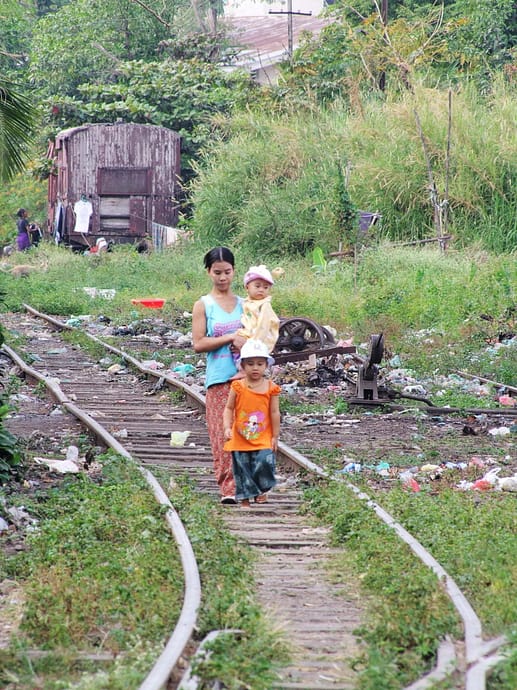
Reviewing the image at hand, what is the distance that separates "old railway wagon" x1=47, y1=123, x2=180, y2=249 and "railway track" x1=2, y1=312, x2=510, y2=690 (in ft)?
61.4

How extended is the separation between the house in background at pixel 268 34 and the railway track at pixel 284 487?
117ft

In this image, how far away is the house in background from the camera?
174ft

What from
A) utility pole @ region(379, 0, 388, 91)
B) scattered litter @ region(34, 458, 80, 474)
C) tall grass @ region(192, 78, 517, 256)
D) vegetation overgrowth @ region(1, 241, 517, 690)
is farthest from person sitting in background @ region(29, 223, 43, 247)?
scattered litter @ region(34, 458, 80, 474)

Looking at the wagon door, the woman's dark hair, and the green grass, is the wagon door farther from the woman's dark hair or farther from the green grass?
the woman's dark hair

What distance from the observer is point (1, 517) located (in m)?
7.83

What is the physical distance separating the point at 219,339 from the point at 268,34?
58.6 metres

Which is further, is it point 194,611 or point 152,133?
point 152,133

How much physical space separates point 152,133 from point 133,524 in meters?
31.8

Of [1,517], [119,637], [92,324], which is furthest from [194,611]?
[92,324]

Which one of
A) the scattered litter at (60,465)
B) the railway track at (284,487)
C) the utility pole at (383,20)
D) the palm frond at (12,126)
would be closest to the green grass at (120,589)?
the railway track at (284,487)

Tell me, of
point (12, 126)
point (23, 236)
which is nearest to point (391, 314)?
point (12, 126)

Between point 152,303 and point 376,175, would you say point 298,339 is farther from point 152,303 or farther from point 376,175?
point 376,175

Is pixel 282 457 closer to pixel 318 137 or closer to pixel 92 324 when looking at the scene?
pixel 92 324

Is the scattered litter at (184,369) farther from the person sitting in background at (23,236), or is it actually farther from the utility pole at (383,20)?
the person sitting in background at (23,236)
